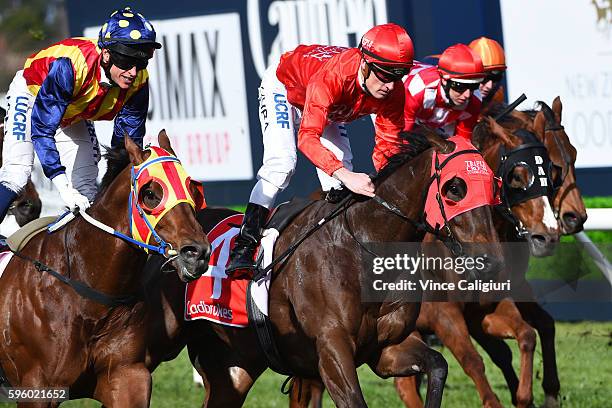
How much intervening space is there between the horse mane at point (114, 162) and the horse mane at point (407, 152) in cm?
100

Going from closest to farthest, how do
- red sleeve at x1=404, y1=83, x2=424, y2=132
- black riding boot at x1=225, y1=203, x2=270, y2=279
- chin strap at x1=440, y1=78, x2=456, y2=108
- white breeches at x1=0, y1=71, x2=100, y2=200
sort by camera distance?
black riding boot at x1=225, y1=203, x2=270, y2=279, white breeches at x1=0, y1=71, x2=100, y2=200, chin strap at x1=440, y1=78, x2=456, y2=108, red sleeve at x1=404, y1=83, x2=424, y2=132

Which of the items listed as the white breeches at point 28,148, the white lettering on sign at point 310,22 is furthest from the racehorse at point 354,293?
the white lettering on sign at point 310,22

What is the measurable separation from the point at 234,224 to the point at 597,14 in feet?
10.8

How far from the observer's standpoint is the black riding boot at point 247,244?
494 cm

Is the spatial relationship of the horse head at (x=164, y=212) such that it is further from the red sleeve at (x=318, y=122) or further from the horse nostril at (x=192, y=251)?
the red sleeve at (x=318, y=122)

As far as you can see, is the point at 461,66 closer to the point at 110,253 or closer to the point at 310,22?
the point at 110,253

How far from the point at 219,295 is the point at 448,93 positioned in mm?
1454

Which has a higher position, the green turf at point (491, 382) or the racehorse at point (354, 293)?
the racehorse at point (354, 293)

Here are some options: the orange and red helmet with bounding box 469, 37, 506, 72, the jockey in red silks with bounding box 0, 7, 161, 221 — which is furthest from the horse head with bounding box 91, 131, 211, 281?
the orange and red helmet with bounding box 469, 37, 506, 72

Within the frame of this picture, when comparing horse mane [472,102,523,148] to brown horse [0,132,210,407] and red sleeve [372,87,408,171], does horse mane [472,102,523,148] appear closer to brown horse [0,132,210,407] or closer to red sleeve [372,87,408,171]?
red sleeve [372,87,408,171]

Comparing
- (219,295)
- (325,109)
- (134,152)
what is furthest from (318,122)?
(219,295)

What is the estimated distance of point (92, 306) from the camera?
447 cm

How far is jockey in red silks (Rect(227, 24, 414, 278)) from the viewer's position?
464 cm

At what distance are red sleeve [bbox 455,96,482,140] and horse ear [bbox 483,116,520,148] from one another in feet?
0.36
